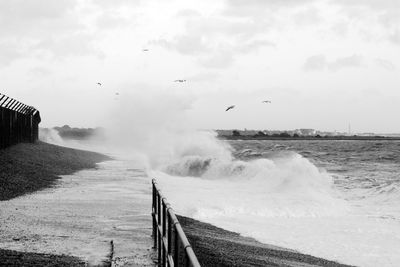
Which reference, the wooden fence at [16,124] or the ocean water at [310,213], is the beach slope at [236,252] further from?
the wooden fence at [16,124]

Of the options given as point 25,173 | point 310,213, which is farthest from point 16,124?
point 310,213

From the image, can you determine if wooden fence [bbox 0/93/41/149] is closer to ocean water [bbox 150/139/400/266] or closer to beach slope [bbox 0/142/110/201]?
beach slope [bbox 0/142/110/201]

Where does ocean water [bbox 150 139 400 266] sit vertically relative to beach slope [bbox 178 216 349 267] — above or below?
below

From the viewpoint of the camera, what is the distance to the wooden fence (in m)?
22.7

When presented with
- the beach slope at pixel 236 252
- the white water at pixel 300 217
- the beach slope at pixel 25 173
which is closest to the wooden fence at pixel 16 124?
the beach slope at pixel 25 173

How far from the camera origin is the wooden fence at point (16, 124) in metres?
22.7

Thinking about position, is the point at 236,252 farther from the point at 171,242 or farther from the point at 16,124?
the point at 16,124

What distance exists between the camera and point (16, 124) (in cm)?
2725

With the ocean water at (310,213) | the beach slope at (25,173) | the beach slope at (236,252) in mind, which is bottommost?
the ocean water at (310,213)

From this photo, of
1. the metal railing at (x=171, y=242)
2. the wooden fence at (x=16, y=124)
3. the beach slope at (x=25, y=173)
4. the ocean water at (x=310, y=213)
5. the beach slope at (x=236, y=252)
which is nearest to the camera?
the metal railing at (x=171, y=242)

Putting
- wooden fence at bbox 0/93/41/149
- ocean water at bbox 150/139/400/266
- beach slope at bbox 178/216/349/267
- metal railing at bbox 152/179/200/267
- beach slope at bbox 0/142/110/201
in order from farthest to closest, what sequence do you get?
wooden fence at bbox 0/93/41/149 < beach slope at bbox 0/142/110/201 < ocean water at bbox 150/139/400/266 < beach slope at bbox 178/216/349/267 < metal railing at bbox 152/179/200/267

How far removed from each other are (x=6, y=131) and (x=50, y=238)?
674 inches

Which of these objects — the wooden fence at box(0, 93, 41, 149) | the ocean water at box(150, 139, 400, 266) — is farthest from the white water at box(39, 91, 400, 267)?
the wooden fence at box(0, 93, 41, 149)

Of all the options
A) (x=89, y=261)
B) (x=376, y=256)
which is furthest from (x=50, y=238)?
(x=376, y=256)
